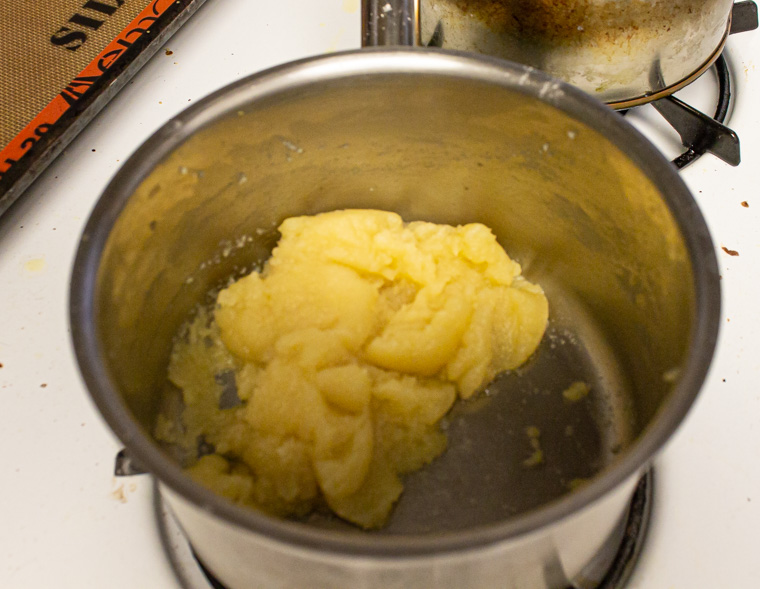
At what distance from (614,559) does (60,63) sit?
3.49 ft

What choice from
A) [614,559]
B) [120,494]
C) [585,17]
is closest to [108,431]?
[120,494]

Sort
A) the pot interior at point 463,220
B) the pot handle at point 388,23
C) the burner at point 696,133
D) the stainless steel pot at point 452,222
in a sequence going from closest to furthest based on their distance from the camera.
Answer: the stainless steel pot at point 452,222 → the pot interior at point 463,220 → the pot handle at point 388,23 → the burner at point 696,133

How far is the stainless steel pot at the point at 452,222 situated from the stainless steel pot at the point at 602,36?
0.17 m

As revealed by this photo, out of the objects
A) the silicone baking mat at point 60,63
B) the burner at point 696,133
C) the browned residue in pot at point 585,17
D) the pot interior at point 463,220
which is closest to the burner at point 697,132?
the burner at point 696,133

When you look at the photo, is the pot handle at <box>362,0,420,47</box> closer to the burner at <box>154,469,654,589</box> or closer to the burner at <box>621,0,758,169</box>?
the burner at <box>621,0,758,169</box>

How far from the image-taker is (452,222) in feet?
3.34

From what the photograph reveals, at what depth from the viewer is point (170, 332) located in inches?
35.0

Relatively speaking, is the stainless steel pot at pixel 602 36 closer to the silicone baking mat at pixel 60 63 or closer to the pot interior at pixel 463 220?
the pot interior at pixel 463 220

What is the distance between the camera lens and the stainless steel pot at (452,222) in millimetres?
499

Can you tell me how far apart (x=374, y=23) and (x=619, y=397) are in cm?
60

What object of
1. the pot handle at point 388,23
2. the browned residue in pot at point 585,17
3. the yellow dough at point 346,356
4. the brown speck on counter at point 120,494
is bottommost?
the brown speck on counter at point 120,494

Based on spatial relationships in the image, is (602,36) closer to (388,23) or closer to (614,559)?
(388,23)

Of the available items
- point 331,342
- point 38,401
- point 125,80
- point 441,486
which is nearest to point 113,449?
point 38,401

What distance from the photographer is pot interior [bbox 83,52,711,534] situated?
70cm
